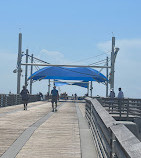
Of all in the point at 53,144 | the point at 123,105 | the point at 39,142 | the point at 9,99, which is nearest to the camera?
the point at 53,144

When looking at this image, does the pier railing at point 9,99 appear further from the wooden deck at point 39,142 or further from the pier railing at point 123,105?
the wooden deck at point 39,142

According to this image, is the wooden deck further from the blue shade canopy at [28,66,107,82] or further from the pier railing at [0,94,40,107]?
the blue shade canopy at [28,66,107,82]

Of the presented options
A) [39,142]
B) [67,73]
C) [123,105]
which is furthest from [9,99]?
[67,73]

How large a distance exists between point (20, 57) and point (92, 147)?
3579 centimetres

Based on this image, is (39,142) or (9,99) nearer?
(39,142)

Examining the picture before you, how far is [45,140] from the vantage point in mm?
8906

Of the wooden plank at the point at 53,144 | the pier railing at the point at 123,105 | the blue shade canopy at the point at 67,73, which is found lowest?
the wooden plank at the point at 53,144

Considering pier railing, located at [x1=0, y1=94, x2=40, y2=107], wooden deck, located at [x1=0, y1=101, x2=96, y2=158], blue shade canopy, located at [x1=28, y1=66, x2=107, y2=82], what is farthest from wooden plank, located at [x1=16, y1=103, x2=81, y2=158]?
blue shade canopy, located at [x1=28, y1=66, x2=107, y2=82]

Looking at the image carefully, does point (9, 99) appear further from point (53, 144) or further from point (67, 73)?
point (67, 73)

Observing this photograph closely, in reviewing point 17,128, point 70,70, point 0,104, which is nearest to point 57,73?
point 70,70

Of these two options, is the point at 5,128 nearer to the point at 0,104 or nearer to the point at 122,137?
the point at 122,137

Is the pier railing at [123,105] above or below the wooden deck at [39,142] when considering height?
above

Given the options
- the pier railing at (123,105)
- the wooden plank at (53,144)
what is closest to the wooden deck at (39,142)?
the wooden plank at (53,144)

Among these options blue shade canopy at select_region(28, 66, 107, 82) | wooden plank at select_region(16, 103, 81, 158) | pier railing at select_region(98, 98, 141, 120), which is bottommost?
wooden plank at select_region(16, 103, 81, 158)
